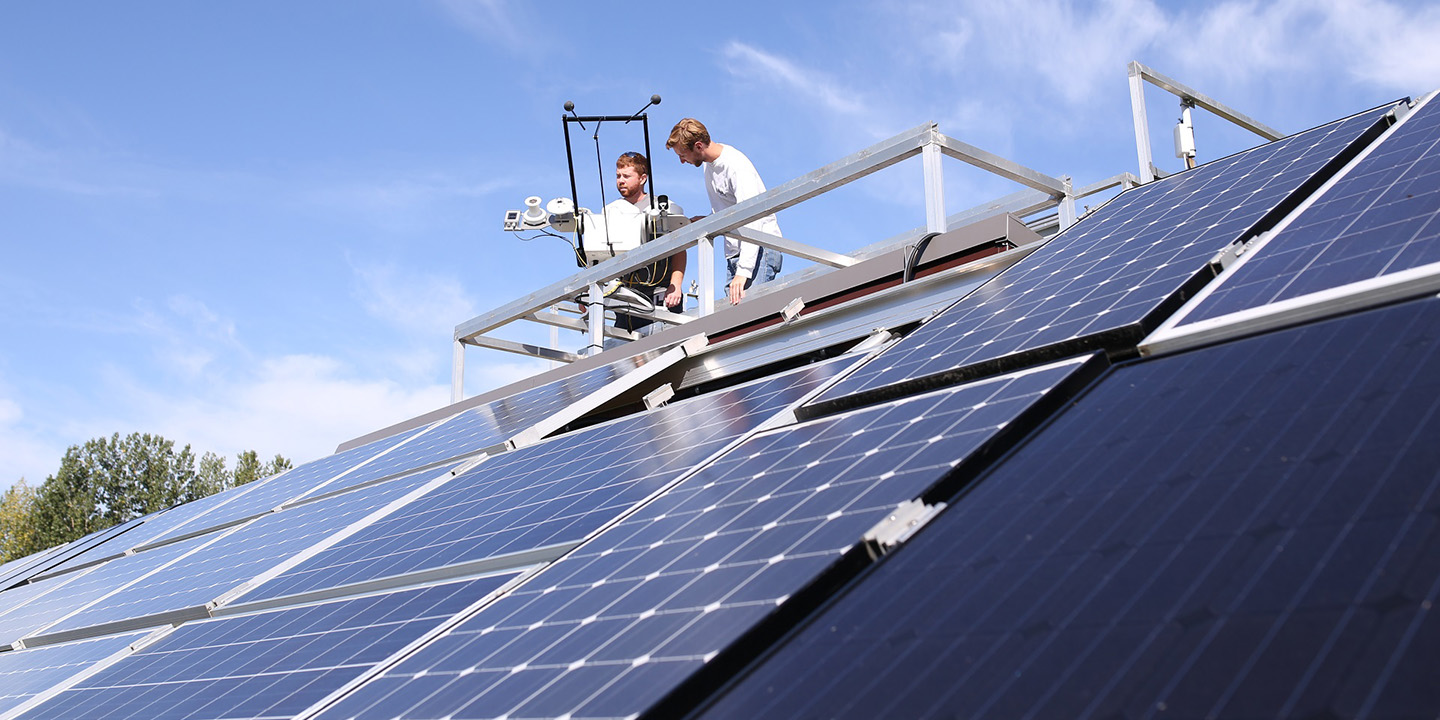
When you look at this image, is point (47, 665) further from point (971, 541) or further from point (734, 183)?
point (734, 183)

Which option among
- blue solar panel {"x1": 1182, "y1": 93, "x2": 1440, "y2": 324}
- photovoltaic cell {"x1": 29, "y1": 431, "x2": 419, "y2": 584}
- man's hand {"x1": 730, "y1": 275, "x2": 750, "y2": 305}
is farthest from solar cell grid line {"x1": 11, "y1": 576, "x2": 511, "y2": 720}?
man's hand {"x1": 730, "y1": 275, "x2": 750, "y2": 305}

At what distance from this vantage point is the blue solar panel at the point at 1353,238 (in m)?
4.36

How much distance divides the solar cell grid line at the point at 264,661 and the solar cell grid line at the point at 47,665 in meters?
0.40

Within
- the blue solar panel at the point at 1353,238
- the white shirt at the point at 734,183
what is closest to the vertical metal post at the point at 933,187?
the blue solar panel at the point at 1353,238

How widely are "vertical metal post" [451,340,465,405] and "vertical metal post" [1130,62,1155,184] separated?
334 inches

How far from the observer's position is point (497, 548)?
564cm

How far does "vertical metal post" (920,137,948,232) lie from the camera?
917 cm

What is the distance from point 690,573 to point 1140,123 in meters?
8.47

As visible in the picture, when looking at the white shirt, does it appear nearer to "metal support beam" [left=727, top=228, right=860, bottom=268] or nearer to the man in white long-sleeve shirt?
the man in white long-sleeve shirt

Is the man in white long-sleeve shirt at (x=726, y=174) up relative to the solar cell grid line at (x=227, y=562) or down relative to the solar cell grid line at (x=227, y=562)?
up

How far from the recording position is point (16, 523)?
57062 mm

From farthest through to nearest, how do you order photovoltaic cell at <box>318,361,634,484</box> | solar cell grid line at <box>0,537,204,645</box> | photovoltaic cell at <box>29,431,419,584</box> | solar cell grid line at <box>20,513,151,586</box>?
solar cell grid line at <box>20,513,151,586</box>, photovoltaic cell at <box>29,431,419,584</box>, photovoltaic cell at <box>318,361,634,484</box>, solar cell grid line at <box>0,537,204,645</box>

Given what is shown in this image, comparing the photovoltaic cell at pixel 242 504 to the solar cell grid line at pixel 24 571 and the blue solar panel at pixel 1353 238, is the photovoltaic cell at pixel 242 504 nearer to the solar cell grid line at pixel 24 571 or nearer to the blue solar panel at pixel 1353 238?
the solar cell grid line at pixel 24 571

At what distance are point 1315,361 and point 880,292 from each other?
4965mm
